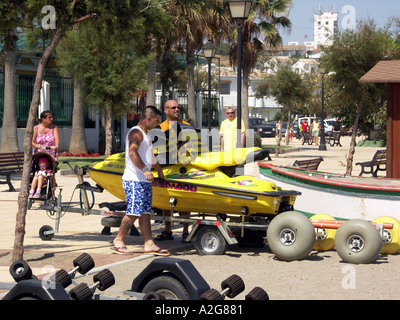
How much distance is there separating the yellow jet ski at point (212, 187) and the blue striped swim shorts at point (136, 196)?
51 centimetres

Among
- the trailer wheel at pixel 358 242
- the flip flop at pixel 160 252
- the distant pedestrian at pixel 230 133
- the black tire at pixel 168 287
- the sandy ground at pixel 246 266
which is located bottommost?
the sandy ground at pixel 246 266

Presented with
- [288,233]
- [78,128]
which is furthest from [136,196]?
[78,128]

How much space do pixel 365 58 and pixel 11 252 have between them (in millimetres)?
13861

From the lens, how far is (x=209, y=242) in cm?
975

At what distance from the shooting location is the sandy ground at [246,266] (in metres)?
7.67

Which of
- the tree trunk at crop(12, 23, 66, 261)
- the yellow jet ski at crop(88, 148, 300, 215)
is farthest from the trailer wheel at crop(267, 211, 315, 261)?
the tree trunk at crop(12, 23, 66, 261)

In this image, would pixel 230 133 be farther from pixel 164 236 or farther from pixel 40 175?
pixel 164 236

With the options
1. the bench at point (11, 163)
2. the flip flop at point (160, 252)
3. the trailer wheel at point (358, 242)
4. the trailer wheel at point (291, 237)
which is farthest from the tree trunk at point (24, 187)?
the bench at point (11, 163)

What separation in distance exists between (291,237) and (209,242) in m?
1.13

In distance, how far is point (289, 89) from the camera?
38906 millimetres

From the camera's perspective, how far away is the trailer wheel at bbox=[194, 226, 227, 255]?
962 cm

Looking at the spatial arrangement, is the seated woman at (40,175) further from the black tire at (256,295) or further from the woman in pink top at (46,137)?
the black tire at (256,295)
